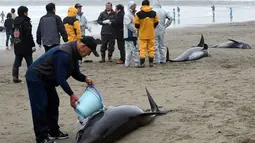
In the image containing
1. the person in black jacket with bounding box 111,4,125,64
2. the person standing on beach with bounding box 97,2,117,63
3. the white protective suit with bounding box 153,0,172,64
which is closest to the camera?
the white protective suit with bounding box 153,0,172,64

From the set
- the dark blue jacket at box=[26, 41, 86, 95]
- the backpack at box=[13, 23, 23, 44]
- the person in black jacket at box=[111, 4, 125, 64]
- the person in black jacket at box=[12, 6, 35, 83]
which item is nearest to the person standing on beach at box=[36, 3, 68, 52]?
the person in black jacket at box=[12, 6, 35, 83]

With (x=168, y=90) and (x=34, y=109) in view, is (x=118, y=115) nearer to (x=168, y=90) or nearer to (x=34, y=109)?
(x=34, y=109)

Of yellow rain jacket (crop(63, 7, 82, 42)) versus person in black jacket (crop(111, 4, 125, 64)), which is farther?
person in black jacket (crop(111, 4, 125, 64))

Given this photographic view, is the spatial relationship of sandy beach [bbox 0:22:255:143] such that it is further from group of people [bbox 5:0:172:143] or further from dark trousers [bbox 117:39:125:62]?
group of people [bbox 5:0:172:143]

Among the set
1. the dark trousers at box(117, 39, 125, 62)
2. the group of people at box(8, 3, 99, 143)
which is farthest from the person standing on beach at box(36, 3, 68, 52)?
the group of people at box(8, 3, 99, 143)

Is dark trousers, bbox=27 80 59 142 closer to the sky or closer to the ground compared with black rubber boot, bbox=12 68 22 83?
closer to the sky

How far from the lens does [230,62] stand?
14453mm

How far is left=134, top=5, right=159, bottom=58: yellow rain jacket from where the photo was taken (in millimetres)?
13617

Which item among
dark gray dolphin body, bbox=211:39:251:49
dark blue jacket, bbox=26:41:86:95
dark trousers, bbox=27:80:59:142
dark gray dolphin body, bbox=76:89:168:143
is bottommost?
dark gray dolphin body, bbox=211:39:251:49

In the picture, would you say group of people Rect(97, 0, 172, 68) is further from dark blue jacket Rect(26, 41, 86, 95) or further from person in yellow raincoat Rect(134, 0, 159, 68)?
dark blue jacket Rect(26, 41, 86, 95)

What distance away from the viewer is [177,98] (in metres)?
9.70

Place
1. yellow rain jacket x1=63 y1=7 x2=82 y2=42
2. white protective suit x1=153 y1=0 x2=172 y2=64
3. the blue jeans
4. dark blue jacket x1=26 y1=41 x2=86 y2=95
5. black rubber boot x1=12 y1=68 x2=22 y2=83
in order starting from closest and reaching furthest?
dark blue jacket x1=26 y1=41 x2=86 y2=95 → the blue jeans → black rubber boot x1=12 y1=68 x2=22 y2=83 → yellow rain jacket x1=63 y1=7 x2=82 y2=42 → white protective suit x1=153 y1=0 x2=172 y2=64

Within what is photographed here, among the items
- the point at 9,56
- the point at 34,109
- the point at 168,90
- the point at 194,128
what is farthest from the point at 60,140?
the point at 9,56

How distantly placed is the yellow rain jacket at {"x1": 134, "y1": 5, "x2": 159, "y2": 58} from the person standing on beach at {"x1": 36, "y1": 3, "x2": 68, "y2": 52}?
8.33 feet
